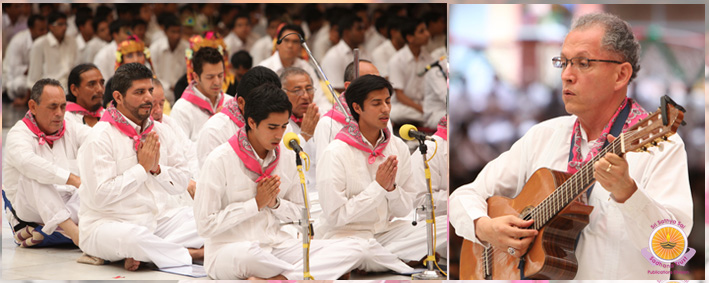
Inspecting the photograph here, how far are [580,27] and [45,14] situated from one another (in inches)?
120

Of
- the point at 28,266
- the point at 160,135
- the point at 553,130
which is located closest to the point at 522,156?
the point at 553,130

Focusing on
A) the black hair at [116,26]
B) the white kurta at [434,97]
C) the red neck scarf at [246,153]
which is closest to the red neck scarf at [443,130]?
the white kurta at [434,97]

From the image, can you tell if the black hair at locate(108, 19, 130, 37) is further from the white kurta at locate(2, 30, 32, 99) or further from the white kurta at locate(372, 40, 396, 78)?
the white kurta at locate(372, 40, 396, 78)

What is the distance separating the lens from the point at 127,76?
184 inches

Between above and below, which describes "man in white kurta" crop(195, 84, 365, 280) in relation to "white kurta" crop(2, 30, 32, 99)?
below

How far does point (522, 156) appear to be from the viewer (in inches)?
171

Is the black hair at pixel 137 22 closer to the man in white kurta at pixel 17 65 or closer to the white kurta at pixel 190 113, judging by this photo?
the man in white kurta at pixel 17 65

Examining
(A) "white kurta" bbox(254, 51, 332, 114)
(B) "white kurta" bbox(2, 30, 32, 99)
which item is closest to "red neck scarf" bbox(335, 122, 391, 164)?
(A) "white kurta" bbox(254, 51, 332, 114)

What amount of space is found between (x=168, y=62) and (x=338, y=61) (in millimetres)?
1066

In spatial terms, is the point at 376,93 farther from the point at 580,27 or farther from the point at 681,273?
the point at 681,273

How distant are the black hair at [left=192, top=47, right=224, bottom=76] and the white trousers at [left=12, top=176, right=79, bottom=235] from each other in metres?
0.96

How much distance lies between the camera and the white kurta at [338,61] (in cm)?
526

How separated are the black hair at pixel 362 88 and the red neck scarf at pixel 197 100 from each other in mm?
764

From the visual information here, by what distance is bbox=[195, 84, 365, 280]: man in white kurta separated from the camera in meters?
4.53
